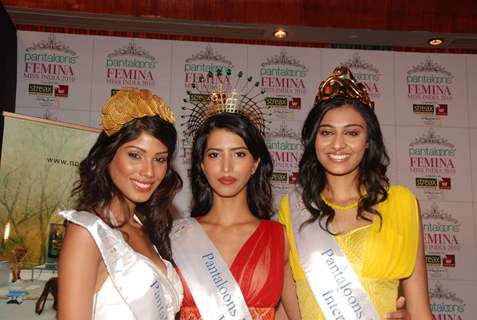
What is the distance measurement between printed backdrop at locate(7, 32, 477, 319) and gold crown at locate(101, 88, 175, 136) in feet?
6.82

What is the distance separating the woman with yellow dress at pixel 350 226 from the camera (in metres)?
2.21

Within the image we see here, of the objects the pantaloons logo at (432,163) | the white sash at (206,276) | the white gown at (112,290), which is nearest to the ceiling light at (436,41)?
the pantaloons logo at (432,163)

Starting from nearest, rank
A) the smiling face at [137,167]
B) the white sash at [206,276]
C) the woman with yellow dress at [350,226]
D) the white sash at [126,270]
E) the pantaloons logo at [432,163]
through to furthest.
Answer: the white sash at [126,270], the smiling face at [137,167], the woman with yellow dress at [350,226], the white sash at [206,276], the pantaloons logo at [432,163]

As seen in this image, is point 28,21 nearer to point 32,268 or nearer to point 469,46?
point 32,268

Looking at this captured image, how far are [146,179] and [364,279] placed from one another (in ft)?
3.10

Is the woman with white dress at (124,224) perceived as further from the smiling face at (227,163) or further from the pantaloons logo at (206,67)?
the pantaloons logo at (206,67)

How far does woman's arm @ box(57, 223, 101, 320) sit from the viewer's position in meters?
1.83

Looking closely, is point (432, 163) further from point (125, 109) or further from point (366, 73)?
point (125, 109)

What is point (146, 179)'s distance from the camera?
213 centimetres

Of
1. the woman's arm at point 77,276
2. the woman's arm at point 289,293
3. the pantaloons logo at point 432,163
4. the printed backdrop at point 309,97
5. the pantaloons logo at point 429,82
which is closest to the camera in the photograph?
the woman's arm at point 77,276

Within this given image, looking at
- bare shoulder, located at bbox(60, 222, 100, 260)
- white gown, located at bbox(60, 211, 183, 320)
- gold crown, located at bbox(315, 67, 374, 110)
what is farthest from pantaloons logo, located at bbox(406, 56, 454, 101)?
bare shoulder, located at bbox(60, 222, 100, 260)

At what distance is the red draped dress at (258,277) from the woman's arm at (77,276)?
58cm

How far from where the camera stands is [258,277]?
2346 millimetres

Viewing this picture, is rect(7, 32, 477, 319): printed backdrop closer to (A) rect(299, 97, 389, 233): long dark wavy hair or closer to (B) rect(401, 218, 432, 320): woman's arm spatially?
(A) rect(299, 97, 389, 233): long dark wavy hair
